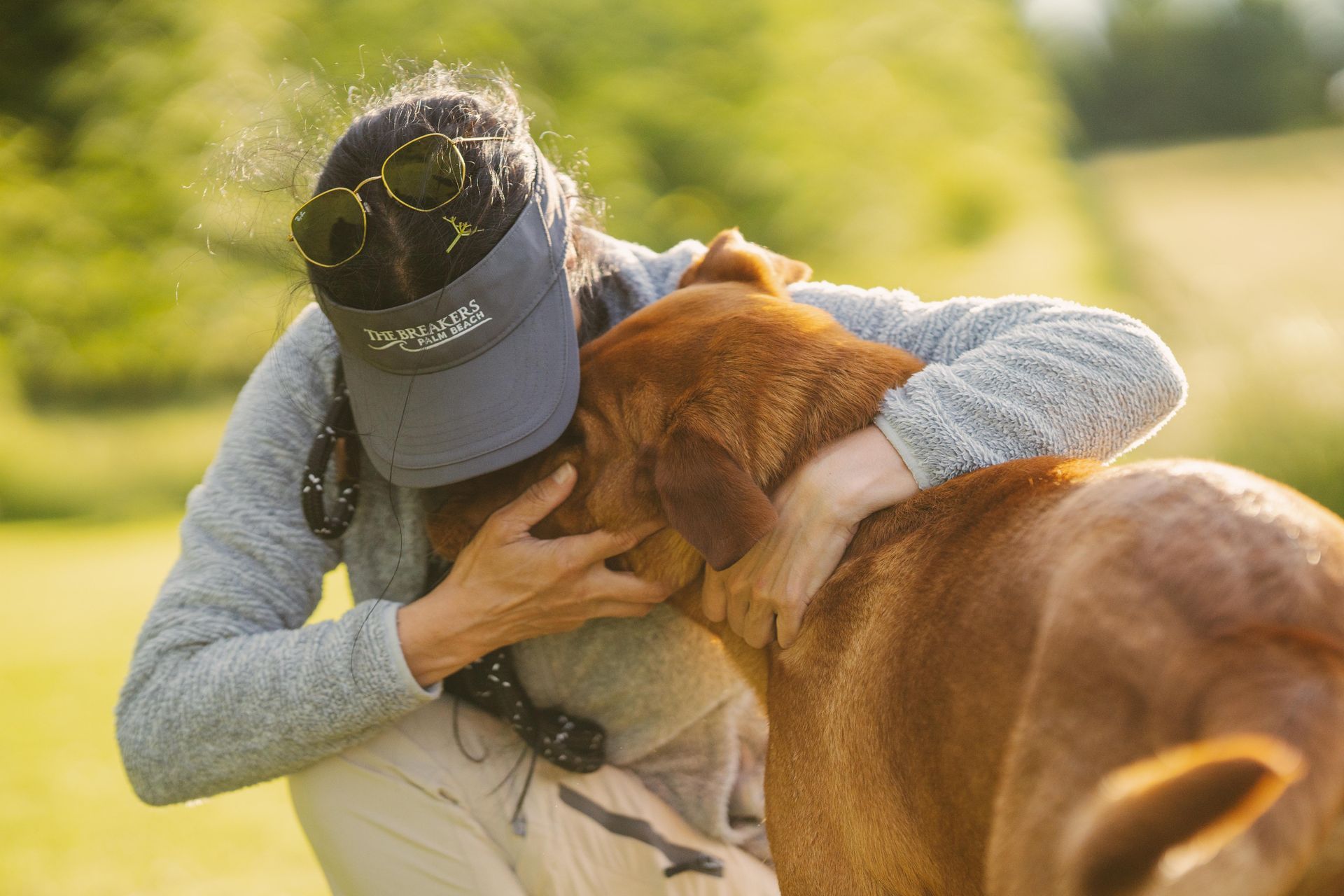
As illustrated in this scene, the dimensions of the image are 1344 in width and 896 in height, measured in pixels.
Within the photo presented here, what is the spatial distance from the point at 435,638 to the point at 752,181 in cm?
1315

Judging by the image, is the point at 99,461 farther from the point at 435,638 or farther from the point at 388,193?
the point at 388,193

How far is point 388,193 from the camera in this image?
218cm

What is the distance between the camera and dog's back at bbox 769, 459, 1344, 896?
121cm

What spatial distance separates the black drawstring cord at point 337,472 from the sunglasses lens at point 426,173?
2.16 feet

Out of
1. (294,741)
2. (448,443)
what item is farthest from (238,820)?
(448,443)

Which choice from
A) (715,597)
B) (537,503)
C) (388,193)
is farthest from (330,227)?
(715,597)

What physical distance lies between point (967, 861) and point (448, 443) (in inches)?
52.0

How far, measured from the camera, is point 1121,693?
1.40m

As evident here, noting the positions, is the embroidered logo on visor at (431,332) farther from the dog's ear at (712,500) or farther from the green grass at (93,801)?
the green grass at (93,801)

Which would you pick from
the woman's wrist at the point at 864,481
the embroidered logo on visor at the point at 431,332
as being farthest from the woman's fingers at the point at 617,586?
the embroidered logo on visor at the point at 431,332

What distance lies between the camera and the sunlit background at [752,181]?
845cm

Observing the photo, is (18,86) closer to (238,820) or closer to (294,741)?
(238,820)

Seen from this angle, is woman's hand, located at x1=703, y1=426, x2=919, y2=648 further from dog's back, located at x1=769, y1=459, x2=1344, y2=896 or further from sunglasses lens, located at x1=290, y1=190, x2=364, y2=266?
sunglasses lens, located at x1=290, y1=190, x2=364, y2=266

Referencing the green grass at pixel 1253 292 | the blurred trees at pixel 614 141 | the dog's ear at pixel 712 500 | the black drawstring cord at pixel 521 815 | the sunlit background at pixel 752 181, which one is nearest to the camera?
the dog's ear at pixel 712 500
